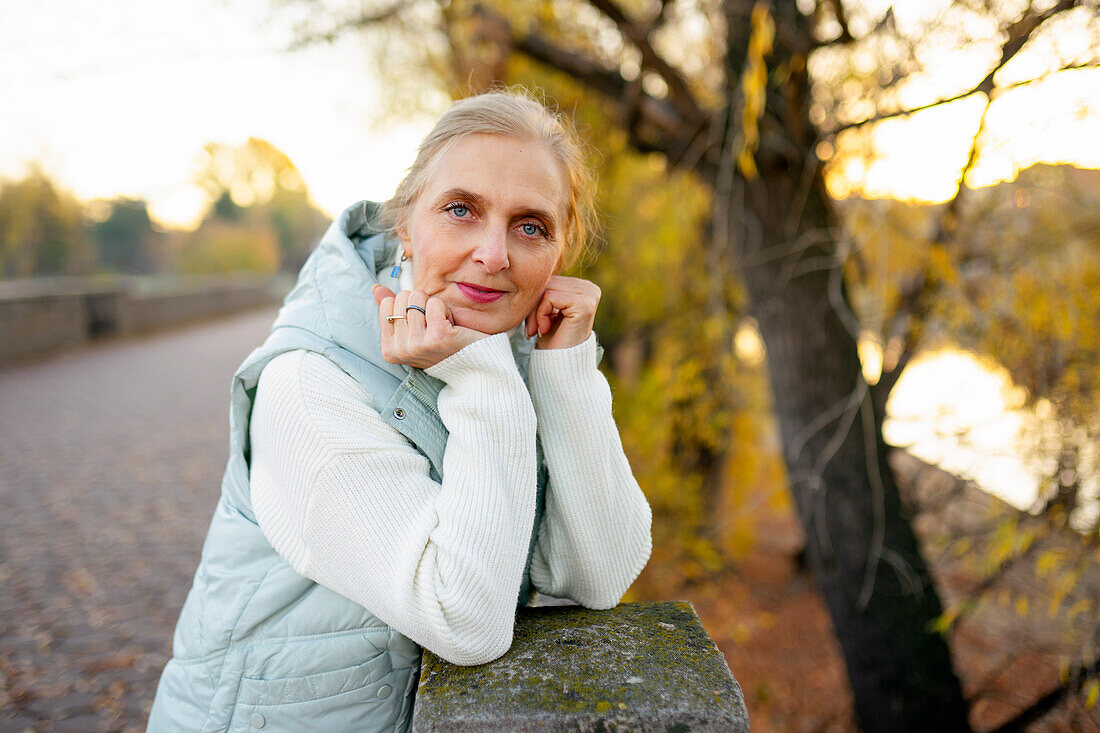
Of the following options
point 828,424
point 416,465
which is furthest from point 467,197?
point 828,424

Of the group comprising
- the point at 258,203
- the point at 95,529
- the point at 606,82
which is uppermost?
the point at 258,203

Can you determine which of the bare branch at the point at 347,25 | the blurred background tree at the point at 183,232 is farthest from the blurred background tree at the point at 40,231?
the bare branch at the point at 347,25

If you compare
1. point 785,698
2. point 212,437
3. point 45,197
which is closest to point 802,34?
point 785,698

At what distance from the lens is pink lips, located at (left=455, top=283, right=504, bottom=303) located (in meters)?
1.53

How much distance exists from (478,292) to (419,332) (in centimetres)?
20

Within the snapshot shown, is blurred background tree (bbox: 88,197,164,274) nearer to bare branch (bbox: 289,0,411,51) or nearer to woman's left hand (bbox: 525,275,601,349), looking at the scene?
bare branch (bbox: 289,0,411,51)

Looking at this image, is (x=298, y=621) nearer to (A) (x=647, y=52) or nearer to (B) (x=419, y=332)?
(B) (x=419, y=332)

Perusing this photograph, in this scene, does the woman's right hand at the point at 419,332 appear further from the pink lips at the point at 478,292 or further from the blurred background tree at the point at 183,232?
the blurred background tree at the point at 183,232

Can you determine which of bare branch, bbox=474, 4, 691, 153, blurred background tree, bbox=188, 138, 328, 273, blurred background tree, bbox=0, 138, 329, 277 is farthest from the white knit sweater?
blurred background tree, bbox=188, 138, 328, 273

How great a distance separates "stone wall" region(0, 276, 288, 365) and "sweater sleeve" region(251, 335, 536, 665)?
10.7 metres

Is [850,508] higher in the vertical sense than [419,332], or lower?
lower

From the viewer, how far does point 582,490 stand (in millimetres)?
1507

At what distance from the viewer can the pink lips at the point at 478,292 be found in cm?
153

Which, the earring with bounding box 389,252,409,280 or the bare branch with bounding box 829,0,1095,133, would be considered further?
the bare branch with bounding box 829,0,1095,133
